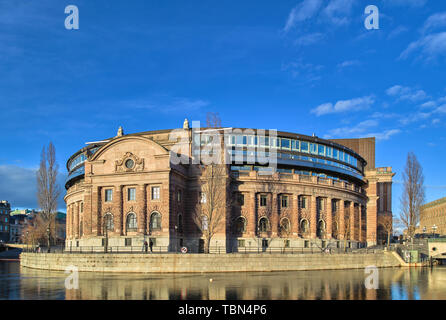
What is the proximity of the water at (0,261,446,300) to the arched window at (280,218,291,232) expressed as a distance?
2559cm

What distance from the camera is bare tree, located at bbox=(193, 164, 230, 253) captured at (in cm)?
5891

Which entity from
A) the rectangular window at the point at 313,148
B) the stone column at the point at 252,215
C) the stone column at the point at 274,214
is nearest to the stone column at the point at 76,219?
the stone column at the point at 252,215

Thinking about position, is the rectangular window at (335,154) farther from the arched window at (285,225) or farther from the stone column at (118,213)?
the stone column at (118,213)

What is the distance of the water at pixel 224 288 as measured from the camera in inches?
1258

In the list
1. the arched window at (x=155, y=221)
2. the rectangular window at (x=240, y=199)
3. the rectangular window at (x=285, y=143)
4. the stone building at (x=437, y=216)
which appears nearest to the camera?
the arched window at (x=155, y=221)

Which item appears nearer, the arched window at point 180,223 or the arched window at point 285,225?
the arched window at point 180,223

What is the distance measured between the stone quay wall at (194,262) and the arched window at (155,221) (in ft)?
37.7

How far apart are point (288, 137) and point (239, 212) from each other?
16570 millimetres

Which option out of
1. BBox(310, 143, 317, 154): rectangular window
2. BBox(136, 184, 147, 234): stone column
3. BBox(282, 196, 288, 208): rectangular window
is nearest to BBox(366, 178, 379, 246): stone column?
BBox(310, 143, 317, 154): rectangular window

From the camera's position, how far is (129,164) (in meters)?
64.5

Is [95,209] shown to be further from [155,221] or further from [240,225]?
[240,225]

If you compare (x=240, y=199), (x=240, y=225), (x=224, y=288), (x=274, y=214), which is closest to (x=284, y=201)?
(x=274, y=214)

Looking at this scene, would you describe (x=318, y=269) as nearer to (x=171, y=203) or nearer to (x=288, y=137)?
(x=171, y=203)
